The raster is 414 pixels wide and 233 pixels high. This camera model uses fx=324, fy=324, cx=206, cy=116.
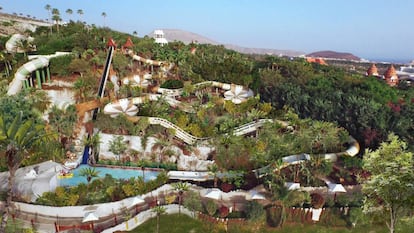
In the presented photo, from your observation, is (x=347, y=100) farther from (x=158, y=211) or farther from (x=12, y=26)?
(x=12, y=26)

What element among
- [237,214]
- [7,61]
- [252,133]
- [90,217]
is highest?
[7,61]

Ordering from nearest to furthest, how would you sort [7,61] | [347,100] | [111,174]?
[111,174]
[347,100]
[7,61]

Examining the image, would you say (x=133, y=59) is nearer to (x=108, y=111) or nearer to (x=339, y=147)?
(x=108, y=111)

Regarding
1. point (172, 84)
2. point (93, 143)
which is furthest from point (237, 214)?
point (172, 84)

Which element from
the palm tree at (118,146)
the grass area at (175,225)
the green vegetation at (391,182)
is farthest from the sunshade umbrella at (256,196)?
the palm tree at (118,146)

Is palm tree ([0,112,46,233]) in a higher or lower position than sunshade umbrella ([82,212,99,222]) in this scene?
higher

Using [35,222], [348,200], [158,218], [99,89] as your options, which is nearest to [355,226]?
[348,200]

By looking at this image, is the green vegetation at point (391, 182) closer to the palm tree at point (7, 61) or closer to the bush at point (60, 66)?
the bush at point (60, 66)

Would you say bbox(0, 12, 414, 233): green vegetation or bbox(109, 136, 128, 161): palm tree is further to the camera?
bbox(109, 136, 128, 161): palm tree

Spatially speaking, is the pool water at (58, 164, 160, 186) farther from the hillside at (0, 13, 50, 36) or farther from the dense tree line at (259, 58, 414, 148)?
the hillside at (0, 13, 50, 36)

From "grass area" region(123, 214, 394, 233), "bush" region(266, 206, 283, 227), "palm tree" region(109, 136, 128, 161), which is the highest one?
"palm tree" region(109, 136, 128, 161)

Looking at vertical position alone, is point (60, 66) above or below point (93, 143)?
above

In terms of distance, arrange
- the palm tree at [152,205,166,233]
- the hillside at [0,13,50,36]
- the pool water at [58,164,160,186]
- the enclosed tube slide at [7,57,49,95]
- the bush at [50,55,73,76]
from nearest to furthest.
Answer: the palm tree at [152,205,166,233] < the pool water at [58,164,160,186] < the enclosed tube slide at [7,57,49,95] < the bush at [50,55,73,76] < the hillside at [0,13,50,36]

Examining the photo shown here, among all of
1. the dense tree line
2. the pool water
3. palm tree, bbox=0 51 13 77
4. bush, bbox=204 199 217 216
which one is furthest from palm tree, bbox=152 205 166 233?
palm tree, bbox=0 51 13 77
